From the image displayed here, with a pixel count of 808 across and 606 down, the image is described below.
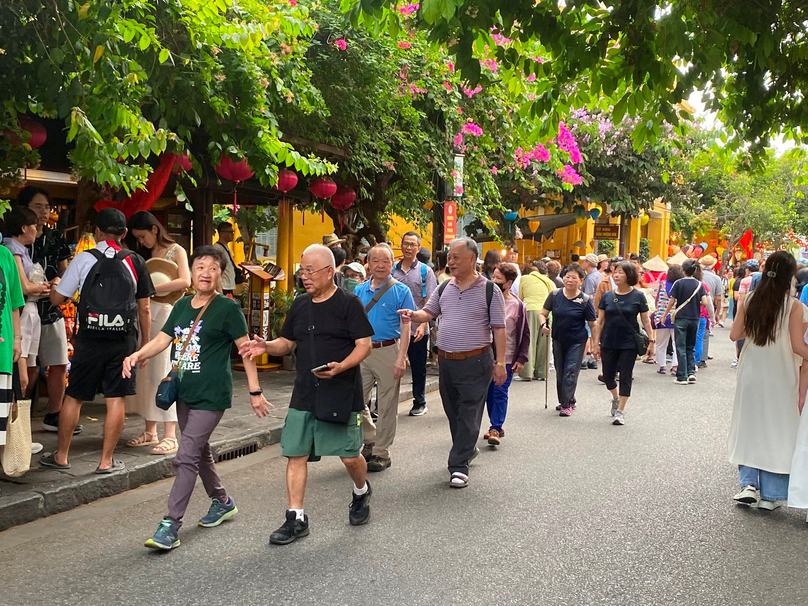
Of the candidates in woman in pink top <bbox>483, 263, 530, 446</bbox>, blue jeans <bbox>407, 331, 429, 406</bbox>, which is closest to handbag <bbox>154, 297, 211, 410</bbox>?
woman in pink top <bbox>483, 263, 530, 446</bbox>

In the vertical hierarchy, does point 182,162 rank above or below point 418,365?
above

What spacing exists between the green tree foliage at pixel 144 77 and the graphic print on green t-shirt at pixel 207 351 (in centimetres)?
170

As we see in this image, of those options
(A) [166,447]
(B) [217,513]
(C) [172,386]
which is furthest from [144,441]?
(C) [172,386]

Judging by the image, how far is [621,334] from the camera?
9094 millimetres

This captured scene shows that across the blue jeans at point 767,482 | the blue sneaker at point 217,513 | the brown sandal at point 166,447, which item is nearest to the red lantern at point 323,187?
the brown sandal at point 166,447

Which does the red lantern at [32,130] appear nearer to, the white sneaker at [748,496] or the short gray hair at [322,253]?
the short gray hair at [322,253]

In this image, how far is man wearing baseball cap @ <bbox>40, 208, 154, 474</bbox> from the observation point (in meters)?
6.05

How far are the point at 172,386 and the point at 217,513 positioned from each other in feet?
3.04

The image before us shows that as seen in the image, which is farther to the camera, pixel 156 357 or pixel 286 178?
pixel 286 178

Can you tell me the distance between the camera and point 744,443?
5.89m

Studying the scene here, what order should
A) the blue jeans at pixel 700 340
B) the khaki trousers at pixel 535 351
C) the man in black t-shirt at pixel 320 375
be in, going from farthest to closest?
the blue jeans at pixel 700 340, the khaki trousers at pixel 535 351, the man in black t-shirt at pixel 320 375

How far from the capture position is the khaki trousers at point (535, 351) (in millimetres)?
12805

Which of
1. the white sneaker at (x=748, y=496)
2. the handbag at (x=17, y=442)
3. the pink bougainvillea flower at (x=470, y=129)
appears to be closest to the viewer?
the handbag at (x=17, y=442)

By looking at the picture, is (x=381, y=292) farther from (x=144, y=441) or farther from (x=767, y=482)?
(x=767, y=482)
